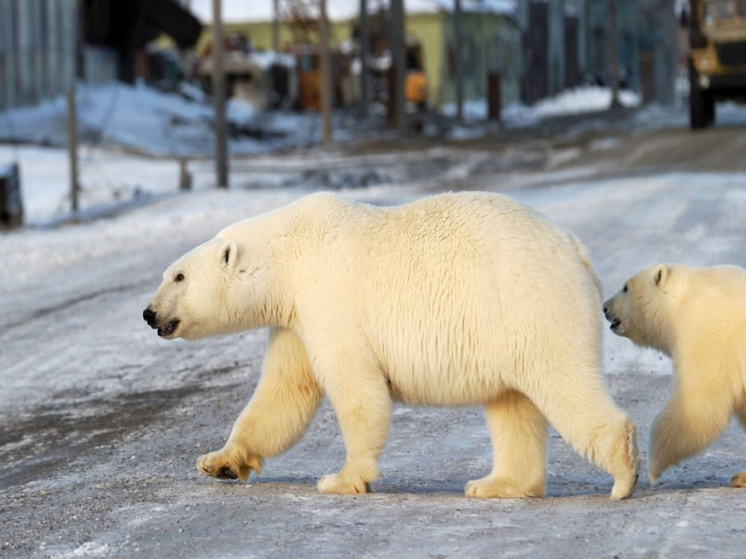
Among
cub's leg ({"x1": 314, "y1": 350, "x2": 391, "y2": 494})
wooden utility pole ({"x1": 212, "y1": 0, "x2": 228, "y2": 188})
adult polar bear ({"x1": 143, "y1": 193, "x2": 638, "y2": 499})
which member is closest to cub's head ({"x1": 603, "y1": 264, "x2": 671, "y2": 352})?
adult polar bear ({"x1": 143, "y1": 193, "x2": 638, "y2": 499})

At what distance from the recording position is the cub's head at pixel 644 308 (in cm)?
549

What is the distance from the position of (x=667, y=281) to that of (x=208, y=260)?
1.81 metres

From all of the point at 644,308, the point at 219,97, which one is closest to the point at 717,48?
the point at 219,97

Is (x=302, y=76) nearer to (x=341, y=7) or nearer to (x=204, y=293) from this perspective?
(x=341, y=7)

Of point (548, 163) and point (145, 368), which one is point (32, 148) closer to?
point (548, 163)

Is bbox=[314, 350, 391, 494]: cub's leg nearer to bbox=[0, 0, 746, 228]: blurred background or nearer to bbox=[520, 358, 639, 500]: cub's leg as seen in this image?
bbox=[520, 358, 639, 500]: cub's leg

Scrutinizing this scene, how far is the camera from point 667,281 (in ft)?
18.0

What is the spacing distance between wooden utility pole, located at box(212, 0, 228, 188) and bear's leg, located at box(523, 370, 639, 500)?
15.4m

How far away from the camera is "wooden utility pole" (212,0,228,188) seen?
65.1ft

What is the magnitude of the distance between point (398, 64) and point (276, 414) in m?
31.8

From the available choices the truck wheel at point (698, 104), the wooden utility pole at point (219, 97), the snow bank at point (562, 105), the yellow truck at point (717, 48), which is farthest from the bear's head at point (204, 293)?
the snow bank at point (562, 105)

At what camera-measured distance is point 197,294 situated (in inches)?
213

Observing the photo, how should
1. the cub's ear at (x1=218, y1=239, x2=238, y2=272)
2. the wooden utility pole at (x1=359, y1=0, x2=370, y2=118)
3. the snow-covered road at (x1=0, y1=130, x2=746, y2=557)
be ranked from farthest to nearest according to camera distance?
the wooden utility pole at (x1=359, y1=0, x2=370, y2=118), the cub's ear at (x1=218, y1=239, x2=238, y2=272), the snow-covered road at (x1=0, y1=130, x2=746, y2=557)

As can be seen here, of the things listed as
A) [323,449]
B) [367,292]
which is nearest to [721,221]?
[323,449]
